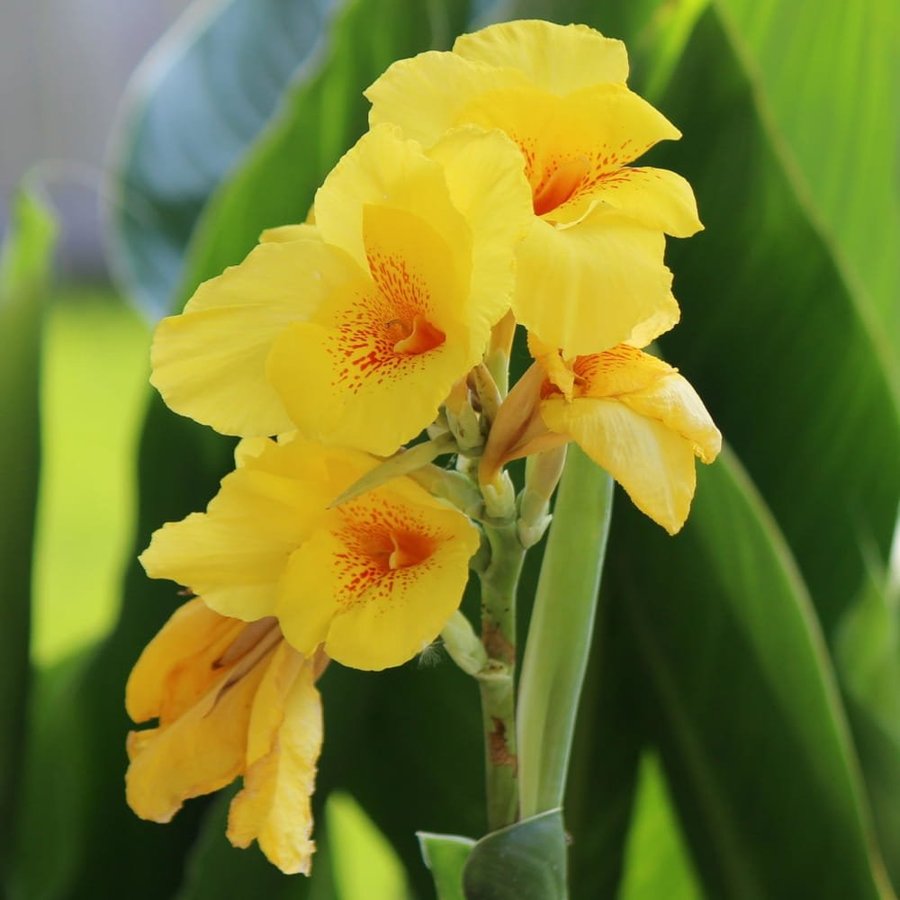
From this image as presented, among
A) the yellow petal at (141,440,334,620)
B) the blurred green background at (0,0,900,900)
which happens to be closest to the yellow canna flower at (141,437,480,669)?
the yellow petal at (141,440,334,620)

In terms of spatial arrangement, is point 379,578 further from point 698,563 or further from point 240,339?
point 698,563

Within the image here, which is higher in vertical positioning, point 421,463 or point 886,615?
point 421,463

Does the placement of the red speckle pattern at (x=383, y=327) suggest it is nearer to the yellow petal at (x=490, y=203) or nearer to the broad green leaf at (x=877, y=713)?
the yellow petal at (x=490, y=203)

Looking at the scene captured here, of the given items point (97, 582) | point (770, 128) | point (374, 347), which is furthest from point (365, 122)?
point (97, 582)

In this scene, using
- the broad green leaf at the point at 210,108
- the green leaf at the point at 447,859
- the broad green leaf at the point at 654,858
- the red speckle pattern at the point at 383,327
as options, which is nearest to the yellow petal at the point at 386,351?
the red speckle pattern at the point at 383,327

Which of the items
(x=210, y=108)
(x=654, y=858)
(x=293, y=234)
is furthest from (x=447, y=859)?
(x=210, y=108)

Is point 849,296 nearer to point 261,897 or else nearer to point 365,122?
point 365,122

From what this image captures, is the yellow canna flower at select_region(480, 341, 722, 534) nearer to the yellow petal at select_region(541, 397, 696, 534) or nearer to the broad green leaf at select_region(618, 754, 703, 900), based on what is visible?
the yellow petal at select_region(541, 397, 696, 534)
